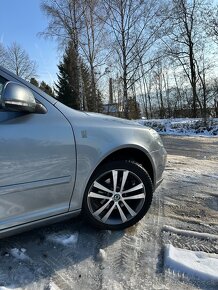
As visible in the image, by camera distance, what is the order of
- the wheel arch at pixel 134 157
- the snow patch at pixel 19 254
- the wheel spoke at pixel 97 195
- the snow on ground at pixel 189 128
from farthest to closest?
the snow on ground at pixel 189 128, the wheel arch at pixel 134 157, the wheel spoke at pixel 97 195, the snow patch at pixel 19 254

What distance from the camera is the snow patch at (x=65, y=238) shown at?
3070 mm

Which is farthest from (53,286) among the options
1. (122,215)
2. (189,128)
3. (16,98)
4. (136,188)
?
(189,128)

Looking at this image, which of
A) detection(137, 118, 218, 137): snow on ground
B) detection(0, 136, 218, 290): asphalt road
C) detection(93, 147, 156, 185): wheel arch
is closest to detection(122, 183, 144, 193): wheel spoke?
detection(93, 147, 156, 185): wheel arch

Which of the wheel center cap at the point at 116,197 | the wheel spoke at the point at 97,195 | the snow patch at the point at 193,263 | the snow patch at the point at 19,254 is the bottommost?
the snow patch at the point at 193,263

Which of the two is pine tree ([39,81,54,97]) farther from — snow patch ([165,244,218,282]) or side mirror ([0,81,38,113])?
snow patch ([165,244,218,282])

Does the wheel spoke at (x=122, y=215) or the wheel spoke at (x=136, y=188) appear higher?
the wheel spoke at (x=136, y=188)

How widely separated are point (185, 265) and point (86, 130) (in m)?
1.36

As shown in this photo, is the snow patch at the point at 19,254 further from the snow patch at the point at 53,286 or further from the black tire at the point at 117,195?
the black tire at the point at 117,195

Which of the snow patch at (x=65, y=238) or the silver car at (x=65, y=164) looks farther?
the snow patch at (x=65, y=238)

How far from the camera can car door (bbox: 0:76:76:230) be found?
246cm

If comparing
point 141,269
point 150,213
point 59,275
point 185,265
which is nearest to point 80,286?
point 59,275

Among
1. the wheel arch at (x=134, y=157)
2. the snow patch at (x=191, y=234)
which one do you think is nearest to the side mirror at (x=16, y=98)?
→ the wheel arch at (x=134, y=157)

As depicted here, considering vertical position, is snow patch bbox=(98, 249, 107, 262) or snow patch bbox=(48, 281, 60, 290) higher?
snow patch bbox=(98, 249, 107, 262)

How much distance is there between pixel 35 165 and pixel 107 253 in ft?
3.29
